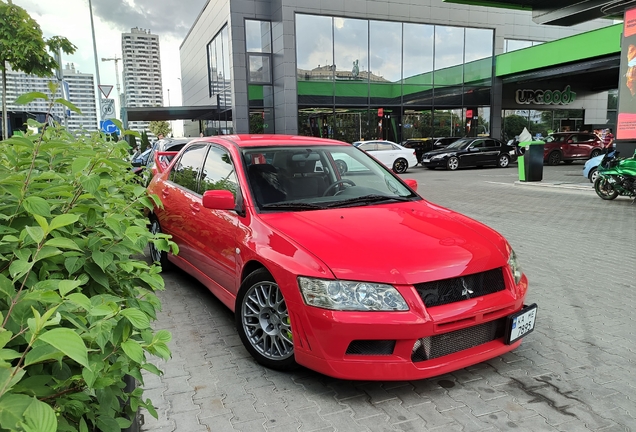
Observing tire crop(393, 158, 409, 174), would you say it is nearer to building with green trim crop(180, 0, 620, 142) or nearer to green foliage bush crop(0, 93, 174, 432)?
building with green trim crop(180, 0, 620, 142)

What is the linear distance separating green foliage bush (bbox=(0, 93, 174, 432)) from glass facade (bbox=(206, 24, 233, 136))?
2647cm

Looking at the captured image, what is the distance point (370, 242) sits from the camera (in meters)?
3.08

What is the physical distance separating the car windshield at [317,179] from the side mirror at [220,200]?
0.22 metres

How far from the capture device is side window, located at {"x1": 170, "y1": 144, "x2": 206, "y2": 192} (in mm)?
4988

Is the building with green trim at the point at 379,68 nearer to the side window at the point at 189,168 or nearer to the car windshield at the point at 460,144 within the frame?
the car windshield at the point at 460,144

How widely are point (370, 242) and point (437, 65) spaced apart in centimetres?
2719

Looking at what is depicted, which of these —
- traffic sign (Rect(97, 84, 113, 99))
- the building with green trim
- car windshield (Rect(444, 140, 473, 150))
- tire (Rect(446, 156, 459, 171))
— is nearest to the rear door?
traffic sign (Rect(97, 84, 113, 99))

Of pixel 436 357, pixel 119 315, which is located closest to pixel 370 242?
pixel 436 357

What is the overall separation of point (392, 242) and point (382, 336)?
656 mm

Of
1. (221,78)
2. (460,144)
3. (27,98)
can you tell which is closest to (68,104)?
(27,98)

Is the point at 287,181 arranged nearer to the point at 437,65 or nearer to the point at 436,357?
the point at 436,357

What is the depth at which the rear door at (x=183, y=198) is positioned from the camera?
4.80 meters

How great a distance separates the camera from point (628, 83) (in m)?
12.7

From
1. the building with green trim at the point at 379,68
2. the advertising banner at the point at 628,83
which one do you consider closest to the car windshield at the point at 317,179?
the advertising banner at the point at 628,83
